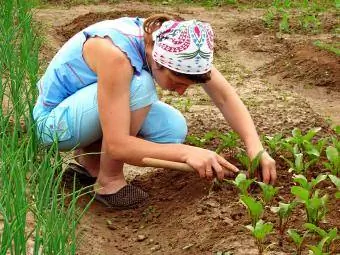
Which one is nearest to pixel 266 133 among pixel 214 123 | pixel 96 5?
pixel 214 123

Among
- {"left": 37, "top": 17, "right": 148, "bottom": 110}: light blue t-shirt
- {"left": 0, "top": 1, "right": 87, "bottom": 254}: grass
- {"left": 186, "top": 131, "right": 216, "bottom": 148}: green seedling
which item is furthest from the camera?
{"left": 186, "top": 131, "right": 216, "bottom": 148}: green seedling

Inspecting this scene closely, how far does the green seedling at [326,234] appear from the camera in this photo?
261 cm

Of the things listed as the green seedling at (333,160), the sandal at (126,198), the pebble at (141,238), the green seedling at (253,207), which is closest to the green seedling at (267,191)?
the green seedling at (253,207)

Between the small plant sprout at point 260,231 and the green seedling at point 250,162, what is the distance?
0.44 metres

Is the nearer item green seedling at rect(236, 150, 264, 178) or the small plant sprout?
the small plant sprout

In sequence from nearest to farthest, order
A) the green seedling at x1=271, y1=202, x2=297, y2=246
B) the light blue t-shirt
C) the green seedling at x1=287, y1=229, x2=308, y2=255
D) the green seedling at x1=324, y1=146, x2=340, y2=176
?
the green seedling at x1=287, y1=229, x2=308, y2=255 → the green seedling at x1=271, y1=202, x2=297, y2=246 → the light blue t-shirt → the green seedling at x1=324, y1=146, x2=340, y2=176

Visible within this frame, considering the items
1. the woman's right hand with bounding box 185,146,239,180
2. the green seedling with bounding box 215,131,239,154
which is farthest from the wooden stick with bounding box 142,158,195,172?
the green seedling with bounding box 215,131,239,154

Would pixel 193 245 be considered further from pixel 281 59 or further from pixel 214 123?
pixel 281 59

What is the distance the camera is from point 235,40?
7090 mm

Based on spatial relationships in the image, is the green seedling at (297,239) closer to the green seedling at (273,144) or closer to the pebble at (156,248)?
the pebble at (156,248)

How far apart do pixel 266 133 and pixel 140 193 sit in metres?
1.01

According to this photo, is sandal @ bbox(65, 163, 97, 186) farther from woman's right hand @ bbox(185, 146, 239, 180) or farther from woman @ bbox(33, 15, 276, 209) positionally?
woman's right hand @ bbox(185, 146, 239, 180)

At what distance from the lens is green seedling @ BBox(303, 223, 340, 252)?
2609 millimetres

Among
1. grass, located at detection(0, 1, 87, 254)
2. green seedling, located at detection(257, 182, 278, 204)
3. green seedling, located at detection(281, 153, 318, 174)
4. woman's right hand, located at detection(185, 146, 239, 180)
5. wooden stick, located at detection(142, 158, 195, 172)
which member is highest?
grass, located at detection(0, 1, 87, 254)
